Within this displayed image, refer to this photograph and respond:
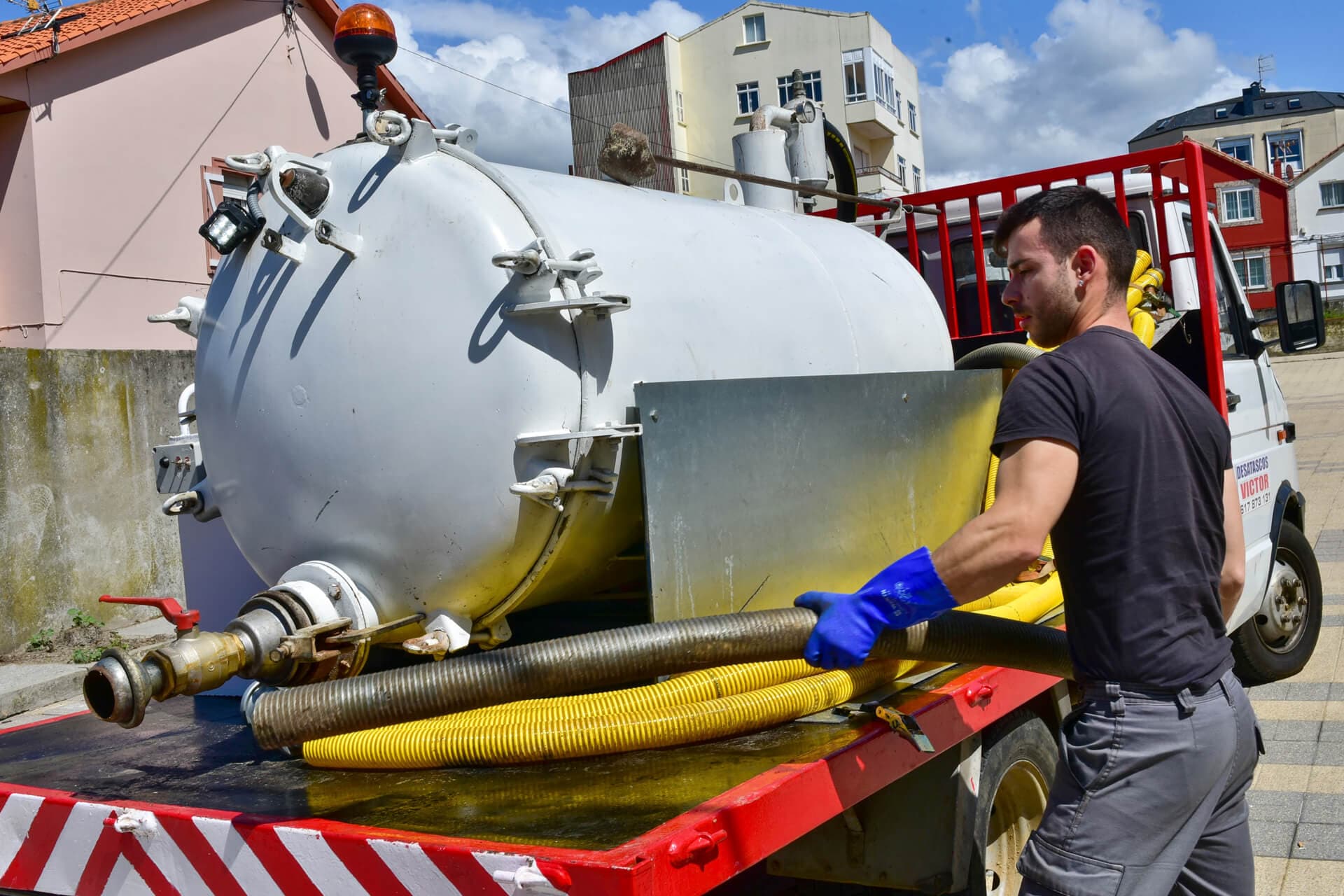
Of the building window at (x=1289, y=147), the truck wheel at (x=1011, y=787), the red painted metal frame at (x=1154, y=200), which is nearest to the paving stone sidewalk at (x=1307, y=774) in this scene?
the truck wheel at (x=1011, y=787)

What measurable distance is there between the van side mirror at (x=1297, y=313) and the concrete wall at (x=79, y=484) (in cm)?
792

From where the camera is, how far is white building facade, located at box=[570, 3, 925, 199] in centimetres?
4381

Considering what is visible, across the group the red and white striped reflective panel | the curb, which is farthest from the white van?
the curb

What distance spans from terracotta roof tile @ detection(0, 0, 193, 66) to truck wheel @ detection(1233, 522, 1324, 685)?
12475 mm

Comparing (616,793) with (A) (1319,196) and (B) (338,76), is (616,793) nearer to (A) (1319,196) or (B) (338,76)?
(B) (338,76)

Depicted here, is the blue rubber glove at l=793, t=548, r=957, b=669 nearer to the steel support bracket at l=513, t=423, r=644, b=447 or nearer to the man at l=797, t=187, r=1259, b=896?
the man at l=797, t=187, r=1259, b=896

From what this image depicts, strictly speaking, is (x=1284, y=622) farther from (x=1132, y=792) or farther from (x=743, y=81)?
(x=743, y=81)

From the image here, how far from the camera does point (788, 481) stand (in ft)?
9.99

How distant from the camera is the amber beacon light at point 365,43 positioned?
10.1 feet

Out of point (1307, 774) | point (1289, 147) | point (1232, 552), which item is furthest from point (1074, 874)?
point (1289, 147)

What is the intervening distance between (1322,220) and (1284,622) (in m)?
48.6

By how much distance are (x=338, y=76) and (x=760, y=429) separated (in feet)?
50.0

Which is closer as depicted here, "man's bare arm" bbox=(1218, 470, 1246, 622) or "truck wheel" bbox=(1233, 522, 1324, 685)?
"man's bare arm" bbox=(1218, 470, 1246, 622)

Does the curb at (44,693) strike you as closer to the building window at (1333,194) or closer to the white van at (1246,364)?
the white van at (1246,364)
